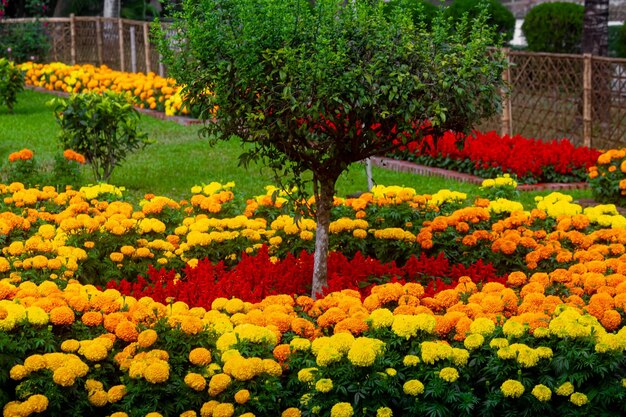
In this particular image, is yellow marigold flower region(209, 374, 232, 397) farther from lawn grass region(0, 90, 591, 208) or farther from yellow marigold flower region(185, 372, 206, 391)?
lawn grass region(0, 90, 591, 208)

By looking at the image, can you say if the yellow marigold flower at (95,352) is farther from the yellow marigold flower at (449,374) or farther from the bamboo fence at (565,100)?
the bamboo fence at (565,100)

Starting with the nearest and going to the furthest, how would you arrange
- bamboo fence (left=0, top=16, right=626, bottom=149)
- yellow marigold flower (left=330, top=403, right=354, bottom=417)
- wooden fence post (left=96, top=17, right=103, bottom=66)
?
yellow marigold flower (left=330, top=403, right=354, bottom=417)
bamboo fence (left=0, top=16, right=626, bottom=149)
wooden fence post (left=96, top=17, right=103, bottom=66)

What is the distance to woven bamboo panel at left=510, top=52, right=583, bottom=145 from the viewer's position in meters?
13.1

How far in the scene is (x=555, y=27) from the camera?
23.2m

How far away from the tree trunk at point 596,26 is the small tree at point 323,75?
395 inches

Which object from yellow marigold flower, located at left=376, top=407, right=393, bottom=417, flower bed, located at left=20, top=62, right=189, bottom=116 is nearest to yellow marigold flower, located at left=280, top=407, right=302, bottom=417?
yellow marigold flower, located at left=376, top=407, right=393, bottom=417

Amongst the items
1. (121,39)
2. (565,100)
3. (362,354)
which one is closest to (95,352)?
(362,354)

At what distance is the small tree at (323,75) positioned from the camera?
5902mm

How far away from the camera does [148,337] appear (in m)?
4.86

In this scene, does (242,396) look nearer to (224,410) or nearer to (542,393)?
(224,410)

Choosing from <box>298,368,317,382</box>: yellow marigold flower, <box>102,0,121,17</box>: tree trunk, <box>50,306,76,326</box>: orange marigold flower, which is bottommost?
<box>298,368,317,382</box>: yellow marigold flower

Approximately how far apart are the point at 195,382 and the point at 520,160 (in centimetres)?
741

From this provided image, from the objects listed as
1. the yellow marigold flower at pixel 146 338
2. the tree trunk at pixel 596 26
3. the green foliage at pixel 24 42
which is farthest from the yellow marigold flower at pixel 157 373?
the green foliage at pixel 24 42

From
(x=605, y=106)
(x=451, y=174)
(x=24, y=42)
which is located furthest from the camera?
(x=24, y=42)
